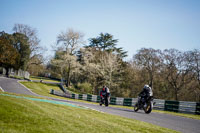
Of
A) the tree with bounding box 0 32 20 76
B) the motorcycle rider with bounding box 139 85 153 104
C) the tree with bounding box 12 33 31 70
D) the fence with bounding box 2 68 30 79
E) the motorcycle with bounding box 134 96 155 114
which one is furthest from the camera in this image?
the fence with bounding box 2 68 30 79

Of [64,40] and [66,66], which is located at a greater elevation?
[64,40]

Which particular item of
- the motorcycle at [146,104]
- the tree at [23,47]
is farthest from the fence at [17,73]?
the motorcycle at [146,104]

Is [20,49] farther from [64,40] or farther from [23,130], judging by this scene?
[23,130]

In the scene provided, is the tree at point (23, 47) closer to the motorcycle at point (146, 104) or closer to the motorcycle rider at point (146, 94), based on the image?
the motorcycle at point (146, 104)

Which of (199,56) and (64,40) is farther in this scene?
(64,40)

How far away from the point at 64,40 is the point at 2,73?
66.2 ft

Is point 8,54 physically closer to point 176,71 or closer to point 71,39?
point 71,39

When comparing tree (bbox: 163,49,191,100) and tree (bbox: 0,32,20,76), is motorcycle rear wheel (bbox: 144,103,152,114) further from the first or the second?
tree (bbox: 0,32,20,76)

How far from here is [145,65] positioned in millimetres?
44438

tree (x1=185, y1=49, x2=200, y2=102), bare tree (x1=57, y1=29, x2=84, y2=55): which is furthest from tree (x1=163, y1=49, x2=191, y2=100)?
bare tree (x1=57, y1=29, x2=84, y2=55)

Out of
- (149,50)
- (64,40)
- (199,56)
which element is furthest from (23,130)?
(64,40)

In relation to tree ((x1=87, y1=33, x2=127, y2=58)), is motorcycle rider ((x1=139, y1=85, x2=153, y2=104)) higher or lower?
lower

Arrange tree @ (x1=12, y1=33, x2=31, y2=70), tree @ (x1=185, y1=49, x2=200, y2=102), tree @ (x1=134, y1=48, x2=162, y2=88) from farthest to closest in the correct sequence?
tree @ (x1=12, y1=33, x2=31, y2=70) < tree @ (x1=134, y1=48, x2=162, y2=88) < tree @ (x1=185, y1=49, x2=200, y2=102)

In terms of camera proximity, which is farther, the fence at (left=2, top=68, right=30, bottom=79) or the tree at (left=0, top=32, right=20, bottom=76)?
the fence at (left=2, top=68, right=30, bottom=79)
